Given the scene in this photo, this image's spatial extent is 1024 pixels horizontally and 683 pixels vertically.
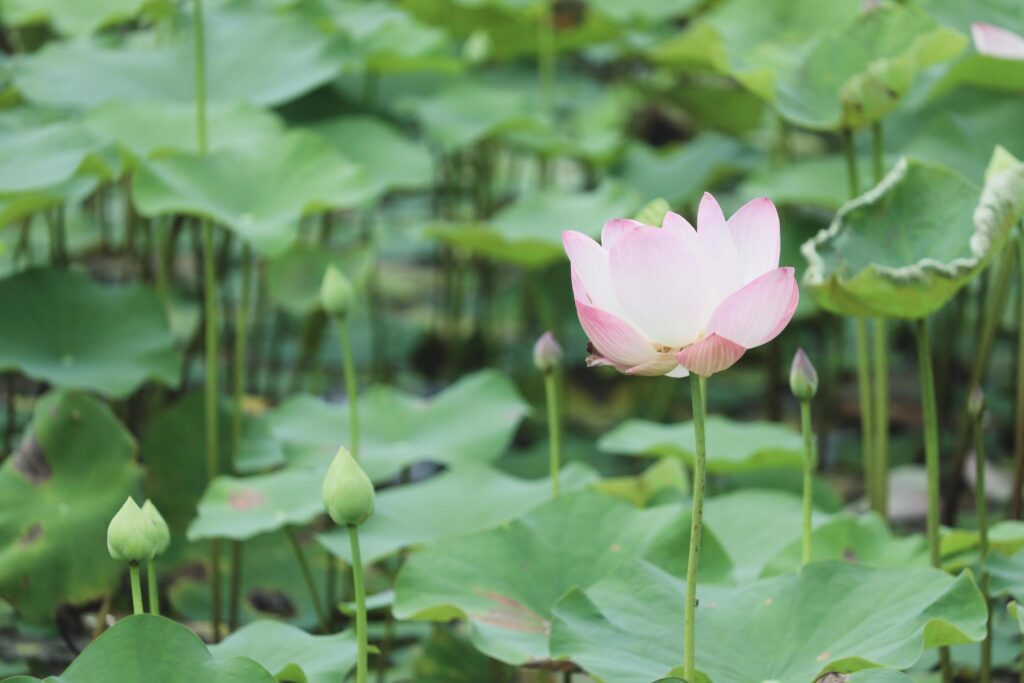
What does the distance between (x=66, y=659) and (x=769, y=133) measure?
8.45ft

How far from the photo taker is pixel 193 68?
79.6 inches

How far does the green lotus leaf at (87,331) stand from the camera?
60.9 inches

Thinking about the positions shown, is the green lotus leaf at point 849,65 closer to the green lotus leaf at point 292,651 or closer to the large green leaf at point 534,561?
the large green leaf at point 534,561

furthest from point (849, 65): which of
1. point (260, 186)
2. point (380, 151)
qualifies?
point (380, 151)

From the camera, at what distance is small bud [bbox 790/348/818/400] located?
0.95 m

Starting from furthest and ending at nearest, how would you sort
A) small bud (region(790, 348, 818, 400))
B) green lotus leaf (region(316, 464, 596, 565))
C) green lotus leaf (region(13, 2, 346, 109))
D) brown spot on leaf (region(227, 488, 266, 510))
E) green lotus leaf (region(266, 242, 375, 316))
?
green lotus leaf (region(266, 242, 375, 316)), green lotus leaf (region(13, 2, 346, 109)), brown spot on leaf (region(227, 488, 266, 510)), green lotus leaf (region(316, 464, 596, 565)), small bud (region(790, 348, 818, 400))

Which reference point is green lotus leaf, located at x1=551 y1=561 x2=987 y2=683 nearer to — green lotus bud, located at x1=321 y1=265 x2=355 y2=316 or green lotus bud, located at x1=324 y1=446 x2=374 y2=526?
green lotus bud, located at x1=324 y1=446 x2=374 y2=526

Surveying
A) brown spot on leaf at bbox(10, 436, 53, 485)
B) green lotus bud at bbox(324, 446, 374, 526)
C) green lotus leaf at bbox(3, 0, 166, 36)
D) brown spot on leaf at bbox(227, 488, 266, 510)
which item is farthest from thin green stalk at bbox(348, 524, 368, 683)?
green lotus leaf at bbox(3, 0, 166, 36)

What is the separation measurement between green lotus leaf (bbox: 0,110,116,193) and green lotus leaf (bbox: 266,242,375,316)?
0.52 metres

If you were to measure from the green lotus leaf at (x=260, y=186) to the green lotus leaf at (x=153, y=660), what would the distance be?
0.69 m

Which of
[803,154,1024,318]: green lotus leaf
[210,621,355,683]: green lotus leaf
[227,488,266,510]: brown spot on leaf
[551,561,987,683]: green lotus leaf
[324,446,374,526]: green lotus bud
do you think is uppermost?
[803,154,1024,318]: green lotus leaf

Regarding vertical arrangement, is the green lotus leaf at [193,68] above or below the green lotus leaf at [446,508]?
above

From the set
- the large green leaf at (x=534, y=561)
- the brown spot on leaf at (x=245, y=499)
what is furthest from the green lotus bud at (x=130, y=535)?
the brown spot on leaf at (x=245, y=499)

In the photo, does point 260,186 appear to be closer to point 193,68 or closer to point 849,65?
point 193,68
